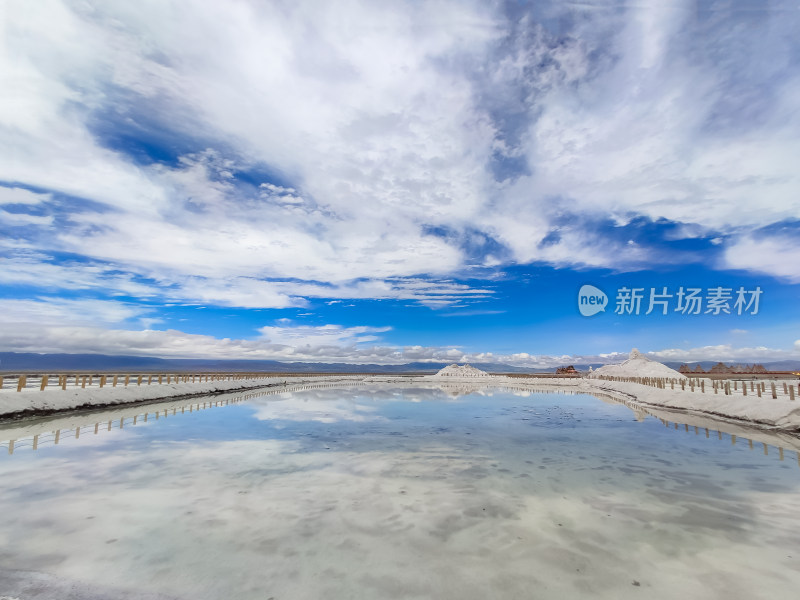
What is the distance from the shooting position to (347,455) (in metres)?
12.7

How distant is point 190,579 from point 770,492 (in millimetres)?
12813

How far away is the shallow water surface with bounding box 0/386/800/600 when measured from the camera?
16.7 feet

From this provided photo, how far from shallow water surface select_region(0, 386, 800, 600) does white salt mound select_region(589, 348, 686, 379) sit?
73.4 meters

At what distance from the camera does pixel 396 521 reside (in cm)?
723

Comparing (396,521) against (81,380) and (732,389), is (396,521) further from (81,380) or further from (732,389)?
(81,380)

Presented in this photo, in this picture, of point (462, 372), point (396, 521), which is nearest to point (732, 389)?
point (462, 372)

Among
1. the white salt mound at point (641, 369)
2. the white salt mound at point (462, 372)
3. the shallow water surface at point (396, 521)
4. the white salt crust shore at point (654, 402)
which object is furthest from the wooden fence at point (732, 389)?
the white salt mound at point (462, 372)

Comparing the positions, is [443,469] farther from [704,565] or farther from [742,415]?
[742,415]

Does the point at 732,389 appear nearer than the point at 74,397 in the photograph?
No

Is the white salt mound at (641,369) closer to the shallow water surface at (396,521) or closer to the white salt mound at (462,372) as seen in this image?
the white salt mound at (462,372)

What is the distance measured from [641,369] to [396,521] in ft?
297

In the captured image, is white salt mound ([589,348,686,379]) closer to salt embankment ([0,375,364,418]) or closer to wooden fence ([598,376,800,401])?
wooden fence ([598,376,800,401])

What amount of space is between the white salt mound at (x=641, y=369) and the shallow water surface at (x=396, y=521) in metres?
73.4

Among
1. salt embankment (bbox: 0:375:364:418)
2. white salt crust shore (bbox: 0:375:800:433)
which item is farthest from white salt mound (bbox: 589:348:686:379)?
salt embankment (bbox: 0:375:364:418)
